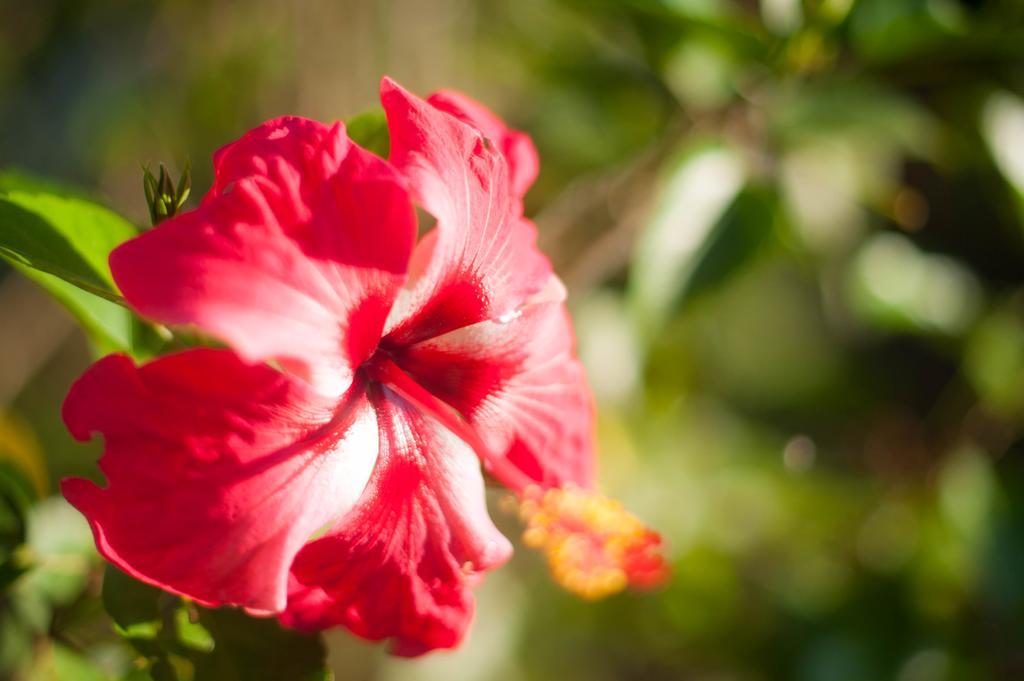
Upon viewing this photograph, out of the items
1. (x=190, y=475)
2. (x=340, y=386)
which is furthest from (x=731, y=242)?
(x=190, y=475)

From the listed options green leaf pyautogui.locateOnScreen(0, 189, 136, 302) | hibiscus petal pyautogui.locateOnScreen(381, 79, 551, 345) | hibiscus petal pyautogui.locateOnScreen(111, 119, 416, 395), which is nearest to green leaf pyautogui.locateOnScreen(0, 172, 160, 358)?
green leaf pyautogui.locateOnScreen(0, 189, 136, 302)

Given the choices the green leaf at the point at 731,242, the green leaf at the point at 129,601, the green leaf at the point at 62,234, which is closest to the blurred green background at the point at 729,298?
the green leaf at the point at 731,242

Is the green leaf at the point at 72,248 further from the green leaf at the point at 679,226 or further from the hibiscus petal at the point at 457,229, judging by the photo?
the green leaf at the point at 679,226

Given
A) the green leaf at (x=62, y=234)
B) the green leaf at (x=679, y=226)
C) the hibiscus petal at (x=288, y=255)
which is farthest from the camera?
the green leaf at (x=679, y=226)

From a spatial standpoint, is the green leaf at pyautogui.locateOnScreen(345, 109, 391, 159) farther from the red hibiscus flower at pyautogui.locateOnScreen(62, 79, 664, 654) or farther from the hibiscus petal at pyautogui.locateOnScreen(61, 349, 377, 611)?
the hibiscus petal at pyautogui.locateOnScreen(61, 349, 377, 611)

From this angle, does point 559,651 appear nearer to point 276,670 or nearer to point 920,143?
point 920,143

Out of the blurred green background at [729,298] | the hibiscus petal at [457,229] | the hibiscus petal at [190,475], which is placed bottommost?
the blurred green background at [729,298]

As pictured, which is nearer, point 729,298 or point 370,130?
point 370,130

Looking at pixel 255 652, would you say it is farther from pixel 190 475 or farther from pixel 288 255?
pixel 288 255
